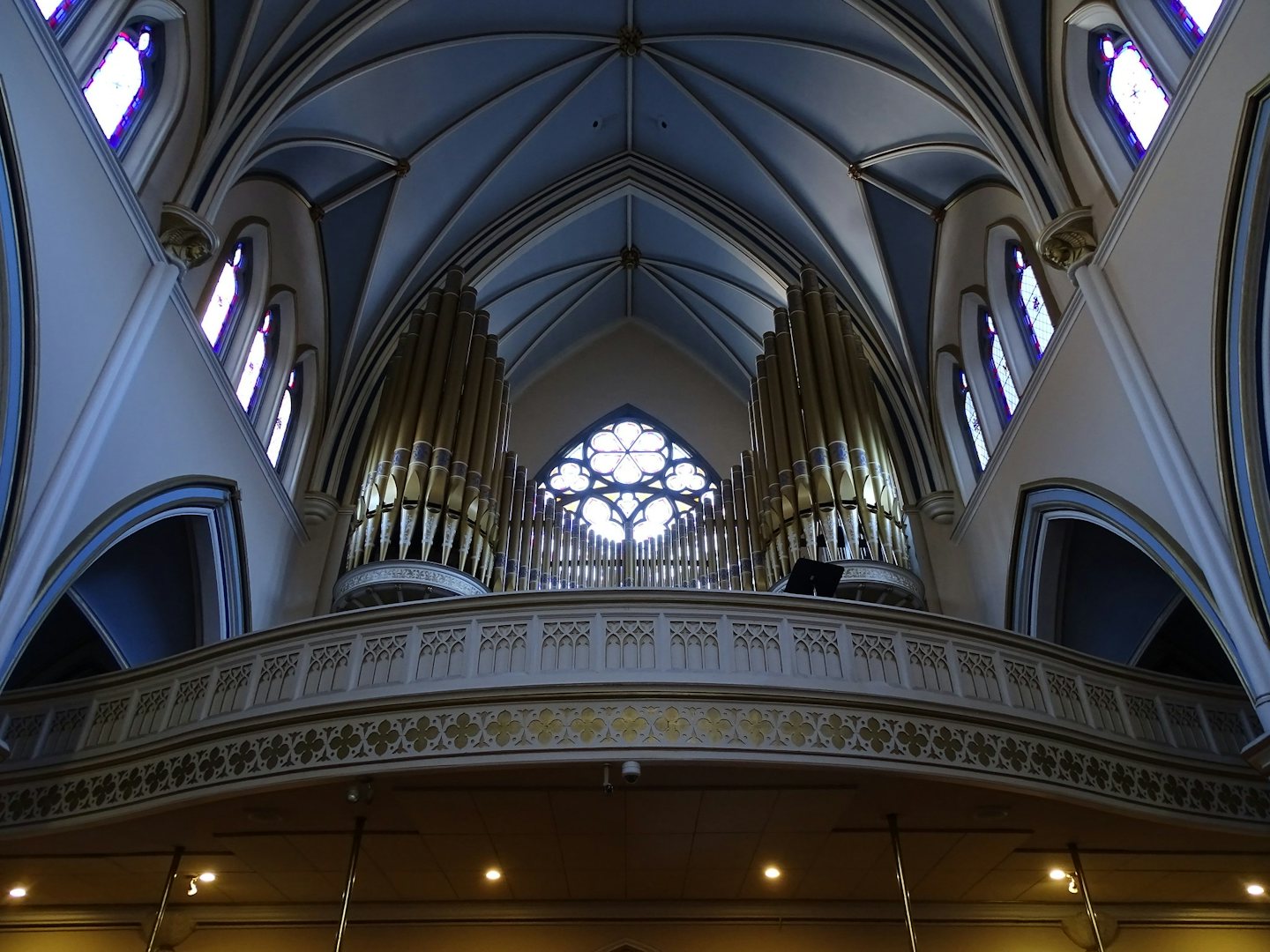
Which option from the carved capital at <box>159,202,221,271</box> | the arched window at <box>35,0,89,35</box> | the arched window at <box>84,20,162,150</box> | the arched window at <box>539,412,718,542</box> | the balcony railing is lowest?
the balcony railing

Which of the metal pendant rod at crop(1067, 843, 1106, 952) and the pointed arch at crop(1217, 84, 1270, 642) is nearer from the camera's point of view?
the pointed arch at crop(1217, 84, 1270, 642)

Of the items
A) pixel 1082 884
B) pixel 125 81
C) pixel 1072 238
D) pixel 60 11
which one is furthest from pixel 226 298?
pixel 1082 884

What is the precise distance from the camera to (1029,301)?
1176 cm

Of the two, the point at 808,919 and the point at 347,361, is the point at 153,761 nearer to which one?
the point at 808,919

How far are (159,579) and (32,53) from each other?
5.81 meters

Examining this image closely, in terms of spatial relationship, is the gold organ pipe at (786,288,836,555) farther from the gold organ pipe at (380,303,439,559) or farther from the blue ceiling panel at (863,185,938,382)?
the gold organ pipe at (380,303,439,559)

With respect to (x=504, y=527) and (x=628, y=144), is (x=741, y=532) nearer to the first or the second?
(x=504, y=527)

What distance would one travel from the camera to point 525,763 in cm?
647

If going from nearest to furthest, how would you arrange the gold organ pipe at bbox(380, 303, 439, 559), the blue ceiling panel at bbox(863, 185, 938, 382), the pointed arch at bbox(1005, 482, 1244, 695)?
1. the pointed arch at bbox(1005, 482, 1244, 695)
2. the gold organ pipe at bbox(380, 303, 439, 559)
3. the blue ceiling panel at bbox(863, 185, 938, 382)

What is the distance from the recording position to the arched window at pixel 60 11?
796 centimetres

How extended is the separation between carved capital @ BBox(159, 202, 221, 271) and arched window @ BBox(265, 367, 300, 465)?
11.0 ft

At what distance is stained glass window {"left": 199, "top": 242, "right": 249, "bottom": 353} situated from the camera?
36.4 feet

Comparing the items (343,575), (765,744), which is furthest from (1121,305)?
(343,575)

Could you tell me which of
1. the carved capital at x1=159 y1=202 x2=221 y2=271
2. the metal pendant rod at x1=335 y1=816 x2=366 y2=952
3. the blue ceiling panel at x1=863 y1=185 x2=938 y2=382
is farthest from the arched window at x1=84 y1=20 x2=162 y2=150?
the blue ceiling panel at x1=863 y1=185 x2=938 y2=382
